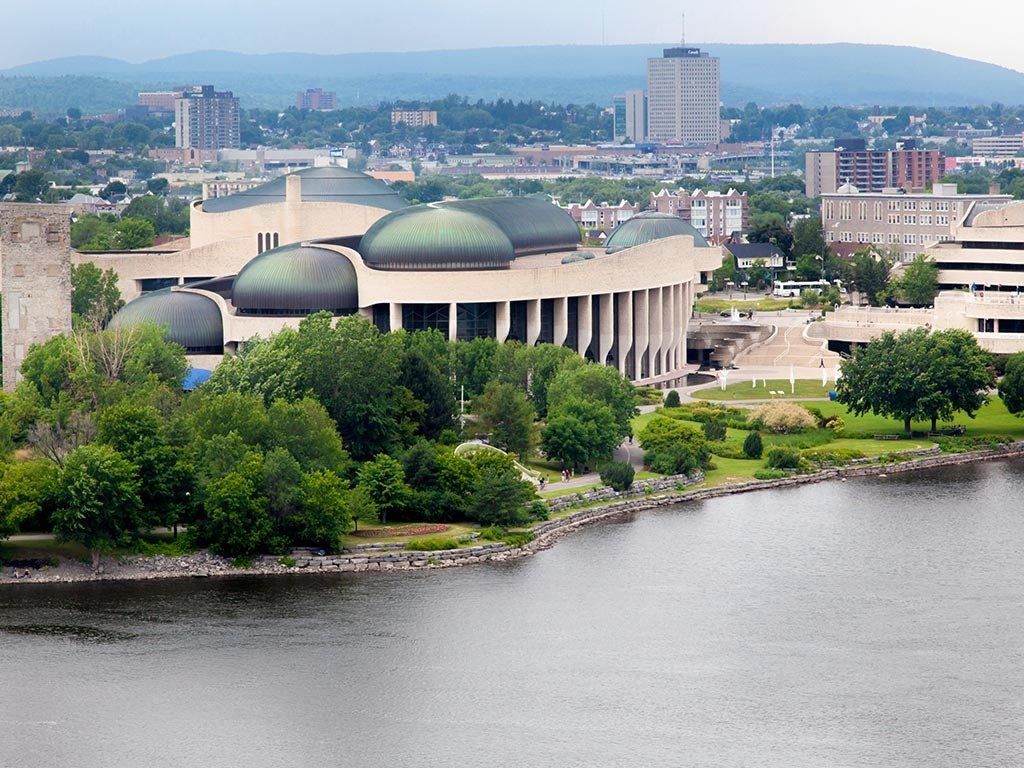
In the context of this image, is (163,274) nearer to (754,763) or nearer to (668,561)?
(668,561)

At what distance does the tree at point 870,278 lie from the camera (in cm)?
11488

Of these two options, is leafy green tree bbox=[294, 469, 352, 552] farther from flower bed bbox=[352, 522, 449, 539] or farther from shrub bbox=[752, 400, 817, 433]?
shrub bbox=[752, 400, 817, 433]

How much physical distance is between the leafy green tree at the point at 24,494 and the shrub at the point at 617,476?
1628 centimetres

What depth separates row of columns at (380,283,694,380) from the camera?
279 ft

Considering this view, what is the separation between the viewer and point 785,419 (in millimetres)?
78812

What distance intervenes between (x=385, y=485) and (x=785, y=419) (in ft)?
65.0

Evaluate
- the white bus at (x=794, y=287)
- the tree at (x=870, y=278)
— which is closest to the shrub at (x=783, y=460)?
the tree at (x=870, y=278)

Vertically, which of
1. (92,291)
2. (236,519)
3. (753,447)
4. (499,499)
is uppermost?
(92,291)

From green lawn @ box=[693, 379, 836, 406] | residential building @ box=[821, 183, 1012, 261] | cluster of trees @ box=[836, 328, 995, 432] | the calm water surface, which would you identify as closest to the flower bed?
the calm water surface

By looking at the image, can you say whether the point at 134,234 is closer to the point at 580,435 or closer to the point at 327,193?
the point at 327,193

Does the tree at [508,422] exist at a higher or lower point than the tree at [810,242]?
lower

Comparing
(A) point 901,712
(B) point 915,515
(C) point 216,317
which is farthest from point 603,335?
(A) point 901,712

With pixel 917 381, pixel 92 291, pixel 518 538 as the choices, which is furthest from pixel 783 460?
pixel 92 291

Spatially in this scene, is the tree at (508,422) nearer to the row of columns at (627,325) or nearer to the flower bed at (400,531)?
the flower bed at (400,531)
